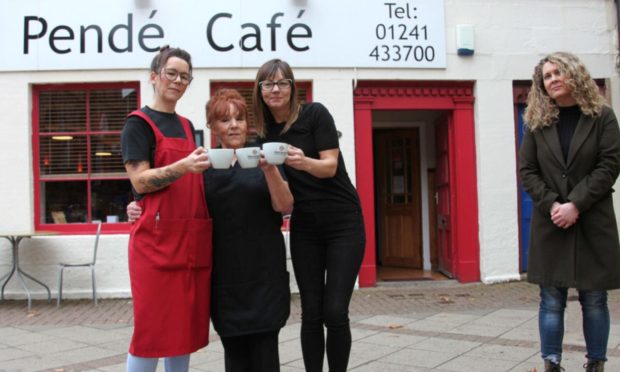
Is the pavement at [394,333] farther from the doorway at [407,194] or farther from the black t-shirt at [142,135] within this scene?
the black t-shirt at [142,135]

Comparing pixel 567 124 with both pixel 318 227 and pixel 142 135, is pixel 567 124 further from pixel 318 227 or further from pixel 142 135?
pixel 142 135

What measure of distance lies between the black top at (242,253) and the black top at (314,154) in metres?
0.48

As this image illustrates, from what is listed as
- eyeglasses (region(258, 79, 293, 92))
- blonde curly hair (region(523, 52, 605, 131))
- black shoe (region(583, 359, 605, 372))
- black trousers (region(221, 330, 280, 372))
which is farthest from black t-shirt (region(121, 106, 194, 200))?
black shoe (region(583, 359, 605, 372))

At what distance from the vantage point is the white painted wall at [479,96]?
23.9 feet

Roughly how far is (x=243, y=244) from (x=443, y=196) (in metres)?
6.55

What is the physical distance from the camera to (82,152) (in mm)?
7586

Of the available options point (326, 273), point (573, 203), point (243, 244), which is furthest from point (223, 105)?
point (573, 203)

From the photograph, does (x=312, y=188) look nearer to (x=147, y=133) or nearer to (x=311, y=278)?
(x=311, y=278)

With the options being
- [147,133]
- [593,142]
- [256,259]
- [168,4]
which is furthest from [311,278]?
[168,4]

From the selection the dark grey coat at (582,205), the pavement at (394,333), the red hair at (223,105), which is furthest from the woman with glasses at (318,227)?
the pavement at (394,333)

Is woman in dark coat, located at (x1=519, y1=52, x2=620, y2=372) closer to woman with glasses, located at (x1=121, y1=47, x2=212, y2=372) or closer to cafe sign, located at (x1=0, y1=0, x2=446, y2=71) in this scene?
woman with glasses, located at (x1=121, y1=47, x2=212, y2=372)

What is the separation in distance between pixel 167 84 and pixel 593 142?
2.33m

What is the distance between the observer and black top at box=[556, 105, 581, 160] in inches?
129

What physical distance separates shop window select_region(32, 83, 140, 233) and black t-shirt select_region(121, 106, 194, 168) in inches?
211
